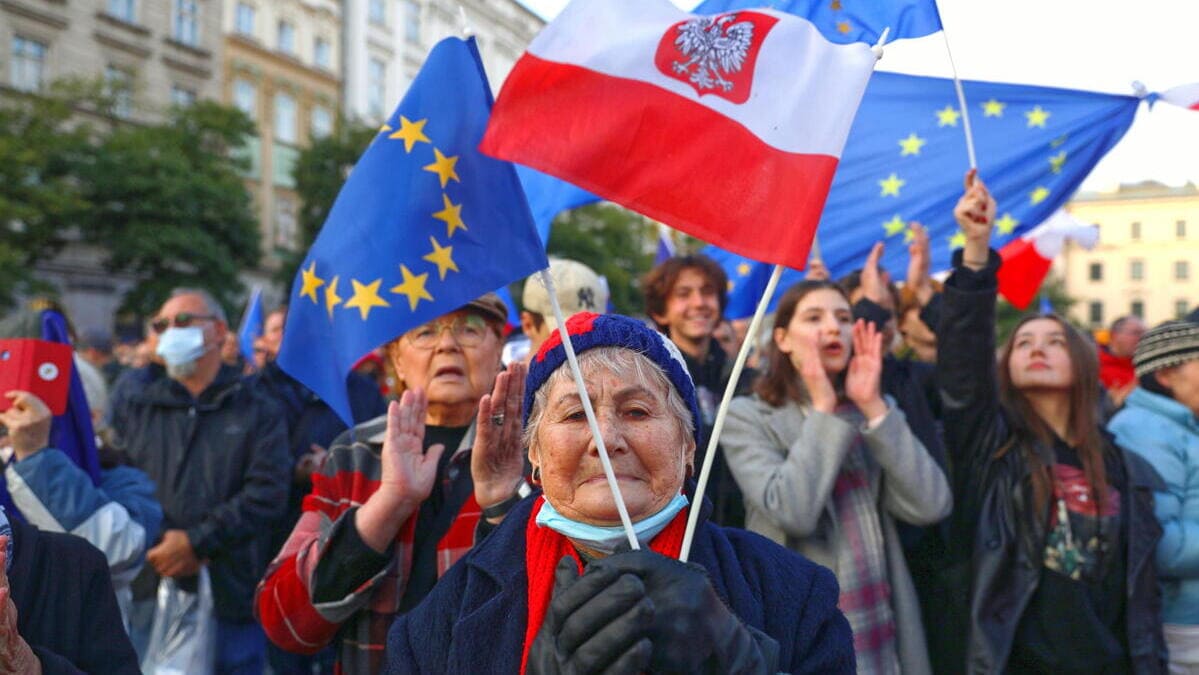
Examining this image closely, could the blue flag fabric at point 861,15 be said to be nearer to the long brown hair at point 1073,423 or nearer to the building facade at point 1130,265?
the long brown hair at point 1073,423

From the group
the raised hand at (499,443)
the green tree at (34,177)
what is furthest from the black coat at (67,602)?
the green tree at (34,177)

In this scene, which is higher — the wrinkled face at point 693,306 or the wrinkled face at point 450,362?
the wrinkled face at point 693,306

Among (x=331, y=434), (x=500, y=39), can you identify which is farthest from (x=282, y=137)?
(x=331, y=434)

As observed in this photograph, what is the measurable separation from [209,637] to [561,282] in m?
2.45

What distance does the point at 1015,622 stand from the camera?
11.4 feet

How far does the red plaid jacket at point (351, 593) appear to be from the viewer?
276 centimetres

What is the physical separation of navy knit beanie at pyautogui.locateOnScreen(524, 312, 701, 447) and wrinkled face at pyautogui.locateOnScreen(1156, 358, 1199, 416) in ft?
9.03

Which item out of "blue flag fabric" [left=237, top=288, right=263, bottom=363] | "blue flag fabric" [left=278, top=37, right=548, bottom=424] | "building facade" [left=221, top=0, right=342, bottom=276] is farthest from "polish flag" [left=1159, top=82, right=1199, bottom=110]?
"building facade" [left=221, top=0, right=342, bottom=276]

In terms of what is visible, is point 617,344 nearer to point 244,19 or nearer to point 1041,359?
point 1041,359

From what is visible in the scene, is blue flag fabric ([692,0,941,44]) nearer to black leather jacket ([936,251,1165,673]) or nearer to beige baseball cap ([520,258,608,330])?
black leather jacket ([936,251,1165,673])

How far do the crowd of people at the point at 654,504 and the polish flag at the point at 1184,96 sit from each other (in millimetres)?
887

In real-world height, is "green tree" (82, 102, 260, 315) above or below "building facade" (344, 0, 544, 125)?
below

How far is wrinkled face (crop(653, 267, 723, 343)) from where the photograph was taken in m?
4.47

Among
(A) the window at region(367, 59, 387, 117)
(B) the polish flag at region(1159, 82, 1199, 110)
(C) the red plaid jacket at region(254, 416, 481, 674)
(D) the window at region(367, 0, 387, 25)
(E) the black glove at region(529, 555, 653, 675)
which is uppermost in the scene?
(D) the window at region(367, 0, 387, 25)
